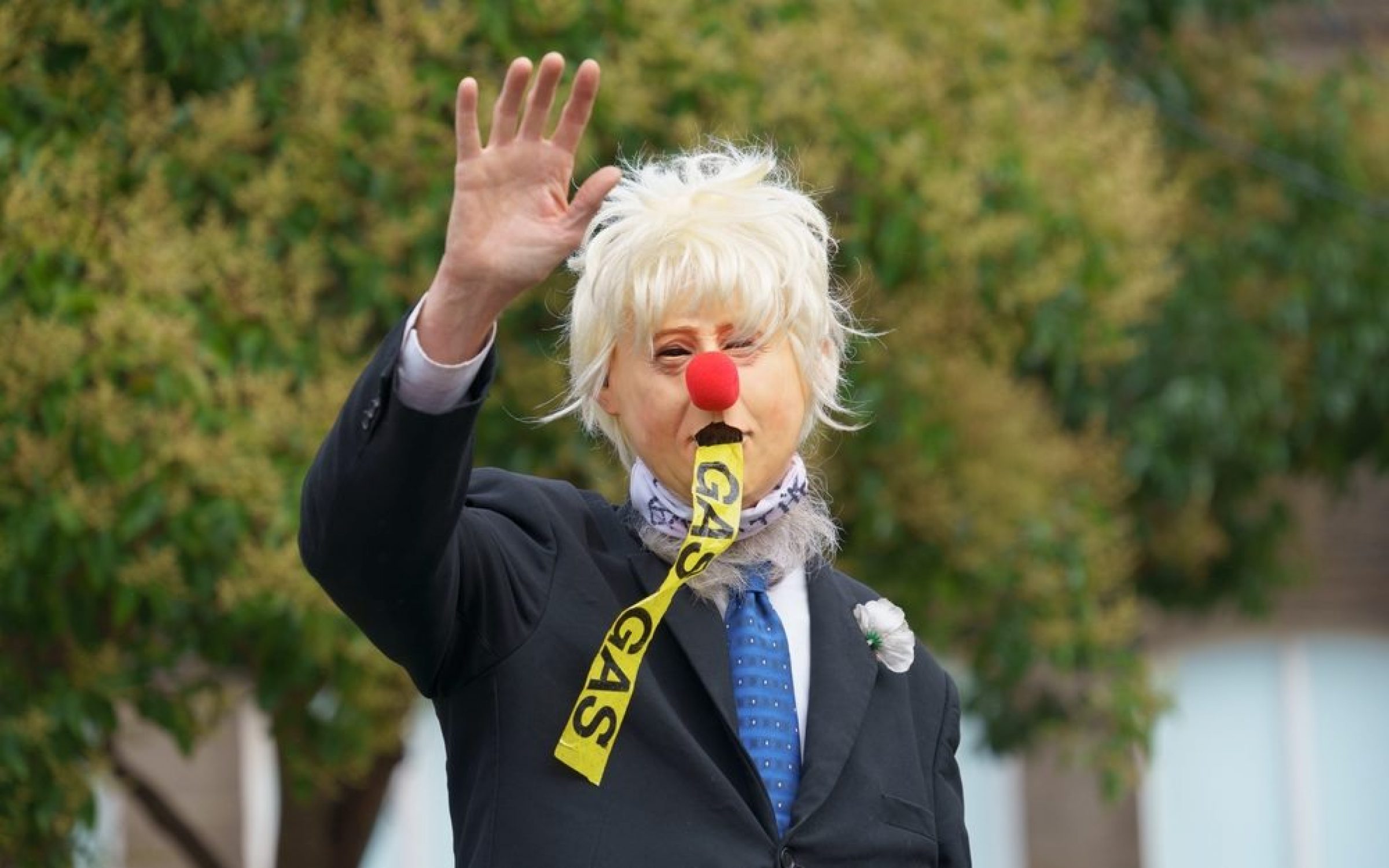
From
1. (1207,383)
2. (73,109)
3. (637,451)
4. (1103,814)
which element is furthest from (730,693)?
(1103,814)

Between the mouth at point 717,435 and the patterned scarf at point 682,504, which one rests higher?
the mouth at point 717,435

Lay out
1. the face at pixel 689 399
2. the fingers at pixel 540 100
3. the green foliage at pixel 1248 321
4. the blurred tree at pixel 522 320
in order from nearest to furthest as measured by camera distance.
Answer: the fingers at pixel 540 100 → the face at pixel 689 399 → the blurred tree at pixel 522 320 → the green foliage at pixel 1248 321

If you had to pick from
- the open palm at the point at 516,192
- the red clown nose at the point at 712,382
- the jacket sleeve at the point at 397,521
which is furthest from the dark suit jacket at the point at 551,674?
the red clown nose at the point at 712,382

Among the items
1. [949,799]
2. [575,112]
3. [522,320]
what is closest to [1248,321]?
[522,320]

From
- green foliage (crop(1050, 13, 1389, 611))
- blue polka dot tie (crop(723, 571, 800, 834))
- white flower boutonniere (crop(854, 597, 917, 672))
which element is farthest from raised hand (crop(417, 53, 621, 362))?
green foliage (crop(1050, 13, 1389, 611))

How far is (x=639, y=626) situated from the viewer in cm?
220

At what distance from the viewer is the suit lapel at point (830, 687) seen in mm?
2238

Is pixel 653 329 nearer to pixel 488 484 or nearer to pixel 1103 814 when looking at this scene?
pixel 488 484

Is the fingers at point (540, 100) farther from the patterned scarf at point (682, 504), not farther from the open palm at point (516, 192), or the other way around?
the patterned scarf at point (682, 504)

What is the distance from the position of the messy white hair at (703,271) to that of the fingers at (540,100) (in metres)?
0.23

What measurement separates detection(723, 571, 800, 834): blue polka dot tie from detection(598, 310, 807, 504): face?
12 cm

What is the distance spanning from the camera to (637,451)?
2.35 metres

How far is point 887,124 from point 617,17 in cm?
83

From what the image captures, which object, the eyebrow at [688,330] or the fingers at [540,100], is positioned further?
the eyebrow at [688,330]
